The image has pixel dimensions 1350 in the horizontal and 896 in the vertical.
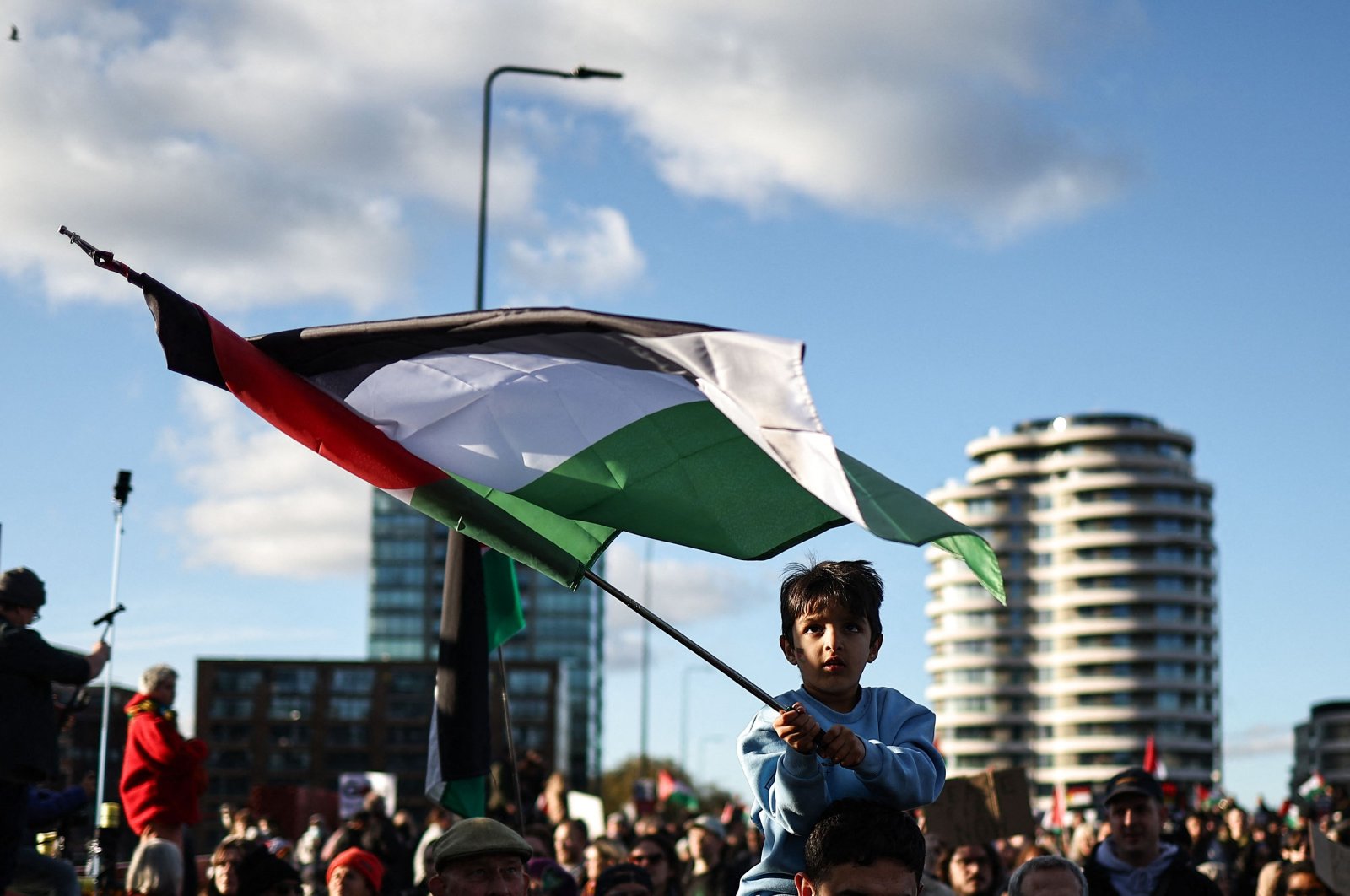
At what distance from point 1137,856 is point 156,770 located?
5289 millimetres

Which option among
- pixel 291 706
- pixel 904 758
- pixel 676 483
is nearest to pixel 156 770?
pixel 676 483

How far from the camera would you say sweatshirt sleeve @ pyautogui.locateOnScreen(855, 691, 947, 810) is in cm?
444

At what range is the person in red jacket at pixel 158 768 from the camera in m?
10.0

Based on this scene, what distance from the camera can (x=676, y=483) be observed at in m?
5.73

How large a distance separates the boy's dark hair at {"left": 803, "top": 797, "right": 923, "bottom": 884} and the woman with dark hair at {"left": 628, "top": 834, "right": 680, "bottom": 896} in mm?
7457

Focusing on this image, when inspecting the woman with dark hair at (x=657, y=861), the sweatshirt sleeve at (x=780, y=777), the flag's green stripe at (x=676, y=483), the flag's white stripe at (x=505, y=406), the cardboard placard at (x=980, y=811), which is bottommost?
the woman with dark hair at (x=657, y=861)

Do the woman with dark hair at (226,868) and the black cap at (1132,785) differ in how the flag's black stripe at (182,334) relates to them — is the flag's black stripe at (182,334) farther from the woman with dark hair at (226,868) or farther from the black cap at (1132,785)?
the black cap at (1132,785)

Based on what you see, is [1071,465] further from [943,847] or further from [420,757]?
[943,847]

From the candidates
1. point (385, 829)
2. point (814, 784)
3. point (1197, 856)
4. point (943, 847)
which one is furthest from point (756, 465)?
point (1197, 856)

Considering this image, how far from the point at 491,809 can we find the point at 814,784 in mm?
10973

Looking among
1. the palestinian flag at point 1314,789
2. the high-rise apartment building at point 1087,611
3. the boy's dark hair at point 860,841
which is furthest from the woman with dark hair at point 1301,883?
the high-rise apartment building at point 1087,611

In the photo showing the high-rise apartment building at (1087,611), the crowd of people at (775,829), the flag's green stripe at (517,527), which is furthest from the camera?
the high-rise apartment building at (1087,611)

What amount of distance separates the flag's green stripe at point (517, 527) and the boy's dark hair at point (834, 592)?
92 cm

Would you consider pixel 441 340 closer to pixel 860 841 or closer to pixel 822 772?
pixel 822 772
